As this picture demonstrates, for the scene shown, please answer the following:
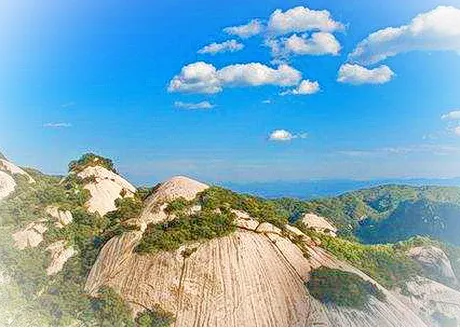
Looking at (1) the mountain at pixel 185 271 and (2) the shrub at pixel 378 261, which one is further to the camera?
(2) the shrub at pixel 378 261

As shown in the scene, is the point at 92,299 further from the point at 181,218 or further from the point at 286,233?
the point at 286,233

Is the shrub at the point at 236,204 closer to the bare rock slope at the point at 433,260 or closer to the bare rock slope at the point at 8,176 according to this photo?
the bare rock slope at the point at 8,176

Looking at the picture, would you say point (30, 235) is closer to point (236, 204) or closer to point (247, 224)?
point (236, 204)

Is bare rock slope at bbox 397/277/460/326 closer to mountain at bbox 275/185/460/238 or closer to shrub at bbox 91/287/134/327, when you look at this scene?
shrub at bbox 91/287/134/327

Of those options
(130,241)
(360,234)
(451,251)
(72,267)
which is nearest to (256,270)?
(130,241)

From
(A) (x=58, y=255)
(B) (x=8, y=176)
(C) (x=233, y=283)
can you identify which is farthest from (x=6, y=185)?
(C) (x=233, y=283)

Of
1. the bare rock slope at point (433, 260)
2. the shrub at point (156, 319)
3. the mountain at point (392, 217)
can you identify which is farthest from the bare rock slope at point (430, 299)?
the mountain at point (392, 217)

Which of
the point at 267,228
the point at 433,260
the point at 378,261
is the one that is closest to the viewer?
the point at 267,228
